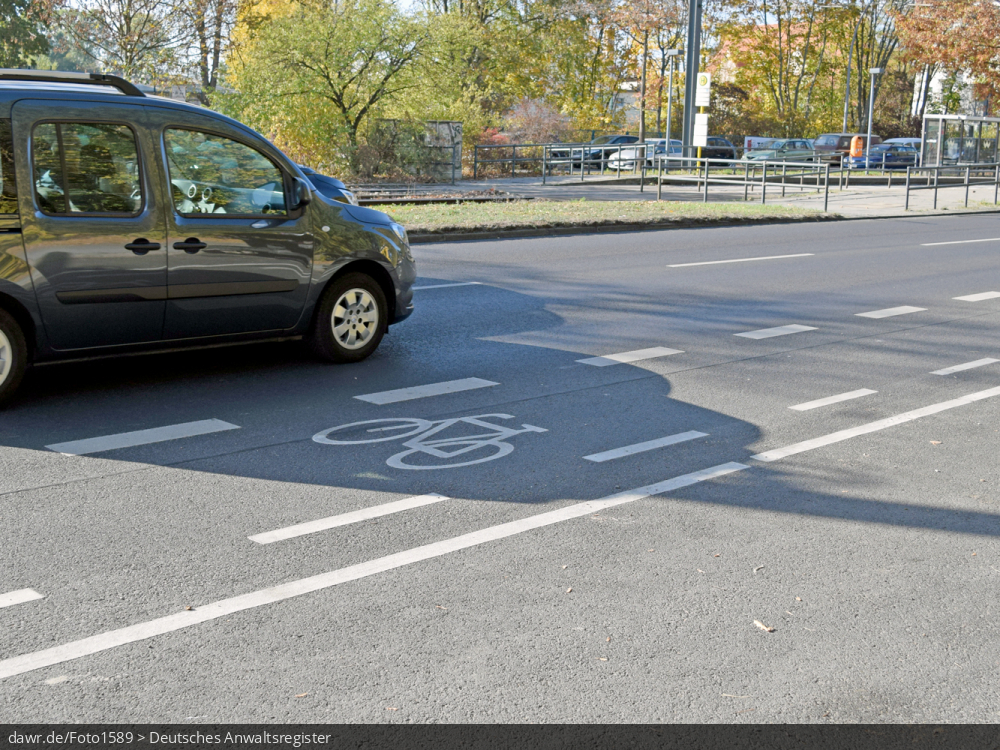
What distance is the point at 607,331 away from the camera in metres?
9.62

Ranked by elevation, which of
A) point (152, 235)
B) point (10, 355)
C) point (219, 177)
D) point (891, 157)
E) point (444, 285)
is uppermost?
point (891, 157)

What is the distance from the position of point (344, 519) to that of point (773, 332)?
5.81 metres

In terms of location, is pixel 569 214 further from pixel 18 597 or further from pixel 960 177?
pixel 960 177

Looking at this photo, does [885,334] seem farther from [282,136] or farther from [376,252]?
[282,136]

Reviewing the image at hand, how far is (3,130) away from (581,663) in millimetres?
4715

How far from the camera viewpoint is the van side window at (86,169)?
21.3 feet

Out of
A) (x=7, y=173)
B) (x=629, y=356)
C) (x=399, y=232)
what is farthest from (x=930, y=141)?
(x=7, y=173)

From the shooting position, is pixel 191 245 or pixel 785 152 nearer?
pixel 191 245

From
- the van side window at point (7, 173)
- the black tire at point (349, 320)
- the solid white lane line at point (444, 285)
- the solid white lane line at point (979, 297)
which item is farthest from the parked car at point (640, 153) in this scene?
the van side window at point (7, 173)

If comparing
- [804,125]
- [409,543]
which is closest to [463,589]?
[409,543]

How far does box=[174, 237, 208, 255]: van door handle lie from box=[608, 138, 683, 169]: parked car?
105ft

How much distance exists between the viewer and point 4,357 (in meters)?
6.40

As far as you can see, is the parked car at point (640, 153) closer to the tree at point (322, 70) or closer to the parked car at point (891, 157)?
the parked car at point (891, 157)

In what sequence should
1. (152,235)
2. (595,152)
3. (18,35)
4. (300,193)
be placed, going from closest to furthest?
(152,235) → (300,193) → (595,152) → (18,35)
